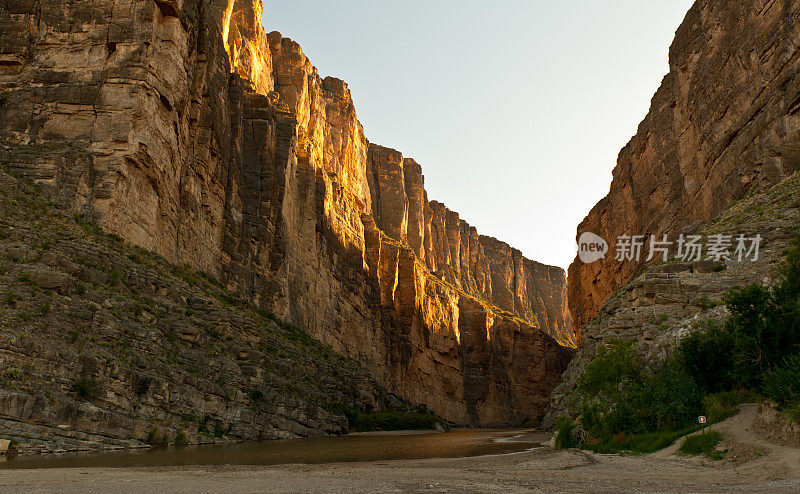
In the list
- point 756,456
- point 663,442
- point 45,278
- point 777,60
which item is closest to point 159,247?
point 45,278

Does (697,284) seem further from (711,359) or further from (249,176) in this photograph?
(249,176)

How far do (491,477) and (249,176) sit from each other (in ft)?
159

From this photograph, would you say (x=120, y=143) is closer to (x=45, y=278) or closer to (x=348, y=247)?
(x=45, y=278)

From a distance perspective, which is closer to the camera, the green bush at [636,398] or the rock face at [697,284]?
the green bush at [636,398]

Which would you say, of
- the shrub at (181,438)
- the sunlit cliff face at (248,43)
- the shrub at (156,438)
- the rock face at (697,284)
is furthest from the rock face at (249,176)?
the rock face at (697,284)

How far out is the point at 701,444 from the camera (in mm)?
15023

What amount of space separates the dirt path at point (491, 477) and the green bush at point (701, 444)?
1.03 ft

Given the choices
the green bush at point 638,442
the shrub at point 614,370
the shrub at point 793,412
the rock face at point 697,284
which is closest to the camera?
the shrub at point 793,412

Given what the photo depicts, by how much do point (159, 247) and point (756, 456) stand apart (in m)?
36.7

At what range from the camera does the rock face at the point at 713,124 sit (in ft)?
127

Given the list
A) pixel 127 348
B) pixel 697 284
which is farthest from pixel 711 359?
pixel 127 348

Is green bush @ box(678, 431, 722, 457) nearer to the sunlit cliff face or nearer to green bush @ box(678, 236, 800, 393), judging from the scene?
green bush @ box(678, 236, 800, 393)

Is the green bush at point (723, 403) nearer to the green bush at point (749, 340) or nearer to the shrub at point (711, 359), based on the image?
the green bush at point (749, 340)

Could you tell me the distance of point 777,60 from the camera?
40219mm
